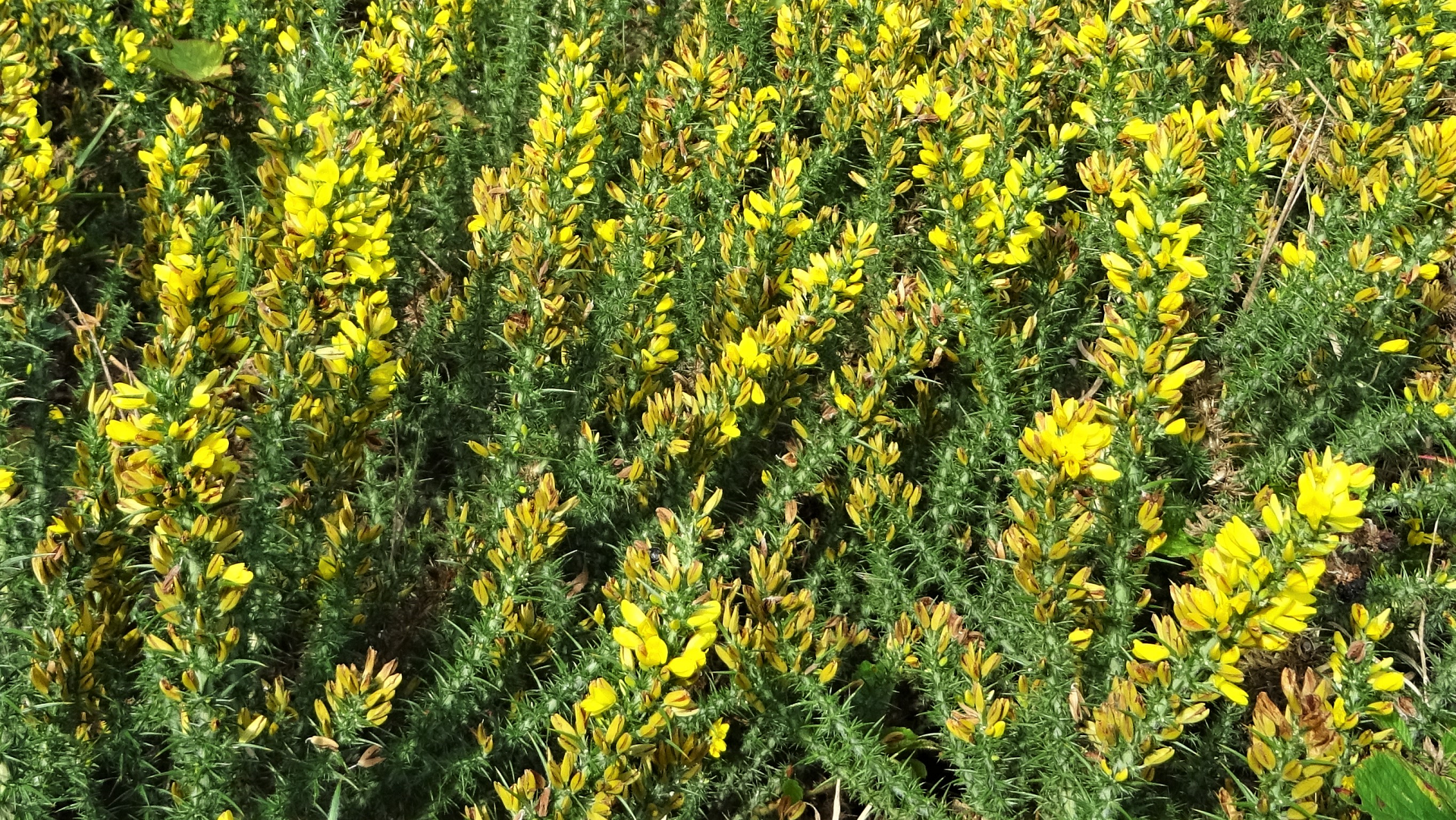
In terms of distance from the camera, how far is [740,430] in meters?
2.42

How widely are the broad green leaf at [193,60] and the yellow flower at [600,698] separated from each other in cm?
288

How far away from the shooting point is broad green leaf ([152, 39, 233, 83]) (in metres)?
3.44

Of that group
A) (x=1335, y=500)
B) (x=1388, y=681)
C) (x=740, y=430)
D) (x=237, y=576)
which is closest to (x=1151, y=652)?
(x=1335, y=500)

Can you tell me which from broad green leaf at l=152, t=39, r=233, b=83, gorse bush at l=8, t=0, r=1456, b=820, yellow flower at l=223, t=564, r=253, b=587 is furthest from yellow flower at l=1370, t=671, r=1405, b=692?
broad green leaf at l=152, t=39, r=233, b=83

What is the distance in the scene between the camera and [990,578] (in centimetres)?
253

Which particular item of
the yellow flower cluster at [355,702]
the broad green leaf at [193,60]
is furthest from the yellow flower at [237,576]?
the broad green leaf at [193,60]

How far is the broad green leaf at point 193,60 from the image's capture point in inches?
135

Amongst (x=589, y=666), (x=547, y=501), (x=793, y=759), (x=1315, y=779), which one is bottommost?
(x=793, y=759)

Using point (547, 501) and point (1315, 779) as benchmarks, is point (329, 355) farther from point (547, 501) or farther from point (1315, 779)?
point (1315, 779)

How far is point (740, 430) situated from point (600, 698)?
0.94m

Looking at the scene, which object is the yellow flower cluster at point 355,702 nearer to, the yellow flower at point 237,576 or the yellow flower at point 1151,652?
the yellow flower at point 237,576

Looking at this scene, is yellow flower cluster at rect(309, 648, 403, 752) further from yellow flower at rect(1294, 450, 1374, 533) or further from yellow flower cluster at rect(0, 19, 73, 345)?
yellow flower at rect(1294, 450, 1374, 533)

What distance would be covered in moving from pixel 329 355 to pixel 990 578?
63.9 inches

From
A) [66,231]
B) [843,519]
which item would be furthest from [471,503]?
[66,231]
